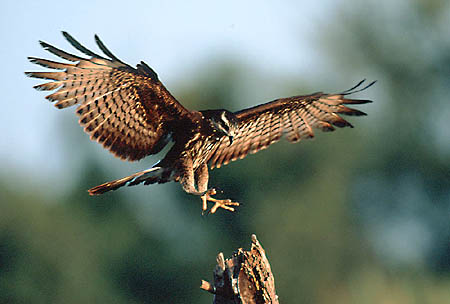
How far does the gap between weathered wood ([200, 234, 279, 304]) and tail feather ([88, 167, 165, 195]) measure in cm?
177

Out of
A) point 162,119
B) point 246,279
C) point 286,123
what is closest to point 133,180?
point 162,119

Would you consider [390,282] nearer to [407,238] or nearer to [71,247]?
[407,238]

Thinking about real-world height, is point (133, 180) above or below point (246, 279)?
above

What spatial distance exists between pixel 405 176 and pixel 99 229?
1493cm

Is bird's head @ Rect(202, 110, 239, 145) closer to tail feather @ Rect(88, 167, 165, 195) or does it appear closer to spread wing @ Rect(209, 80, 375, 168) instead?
spread wing @ Rect(209, 80, 375, 168)

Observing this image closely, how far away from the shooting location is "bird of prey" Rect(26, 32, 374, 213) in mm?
7992

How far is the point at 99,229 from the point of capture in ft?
124

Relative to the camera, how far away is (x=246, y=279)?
7273 mm

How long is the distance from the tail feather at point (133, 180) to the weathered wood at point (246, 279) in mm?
1768

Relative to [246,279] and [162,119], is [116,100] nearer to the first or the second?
[162,119]

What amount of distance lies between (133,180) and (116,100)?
933 mm

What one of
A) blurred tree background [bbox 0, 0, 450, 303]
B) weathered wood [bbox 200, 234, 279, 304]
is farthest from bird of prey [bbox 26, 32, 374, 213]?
blurred tree background [bbox 0, 0, 450, 303]

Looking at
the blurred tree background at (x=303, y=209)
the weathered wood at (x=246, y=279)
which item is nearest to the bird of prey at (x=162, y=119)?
the weathered wood at (x=246, y=279)

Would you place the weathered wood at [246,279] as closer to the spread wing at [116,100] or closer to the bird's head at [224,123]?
the bird's head at [224,123]
